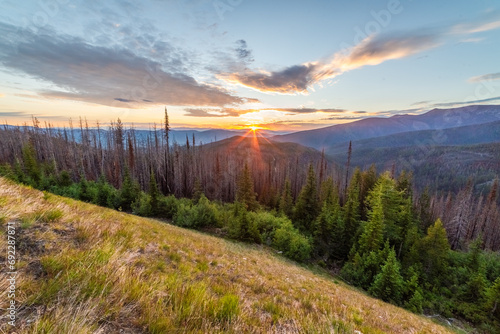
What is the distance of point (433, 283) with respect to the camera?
23.4 meters

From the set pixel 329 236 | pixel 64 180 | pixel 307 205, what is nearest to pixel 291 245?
pixel 329 236

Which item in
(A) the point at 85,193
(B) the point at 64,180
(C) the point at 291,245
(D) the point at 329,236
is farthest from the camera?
(B) the point at 64,180

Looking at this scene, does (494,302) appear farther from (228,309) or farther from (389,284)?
(228,309)

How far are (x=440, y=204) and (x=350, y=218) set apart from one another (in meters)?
65.2

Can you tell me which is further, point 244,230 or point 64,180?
point 64,180

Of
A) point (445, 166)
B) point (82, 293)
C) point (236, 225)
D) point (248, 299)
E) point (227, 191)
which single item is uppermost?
point (82, 293)

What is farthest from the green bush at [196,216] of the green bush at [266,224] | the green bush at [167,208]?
the green bush at [266,224]

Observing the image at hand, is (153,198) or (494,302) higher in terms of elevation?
(153,198)

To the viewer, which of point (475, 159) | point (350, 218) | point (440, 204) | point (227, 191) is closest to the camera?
A: point (350, 218)

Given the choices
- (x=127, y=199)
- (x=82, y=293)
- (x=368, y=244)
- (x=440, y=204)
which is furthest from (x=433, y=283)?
(x=440, y=204)

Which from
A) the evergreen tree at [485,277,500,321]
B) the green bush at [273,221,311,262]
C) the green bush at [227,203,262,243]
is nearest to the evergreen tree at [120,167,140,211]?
the green bush at [227,203,262,243]

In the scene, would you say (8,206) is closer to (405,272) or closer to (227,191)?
(405,272)

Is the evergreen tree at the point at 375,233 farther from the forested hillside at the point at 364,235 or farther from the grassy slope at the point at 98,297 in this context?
the grassy slope at the point at 98,297

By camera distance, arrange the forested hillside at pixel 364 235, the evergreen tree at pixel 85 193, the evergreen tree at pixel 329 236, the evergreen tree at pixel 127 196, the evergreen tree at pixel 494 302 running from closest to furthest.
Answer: the evergreen tree at pixel 494 302
the forested hillside at pixel 364 235
the evergreen tree at pixel 85 193
the evergreen tree at pixel 329 236
the evergreen tree at pixel 127 196
